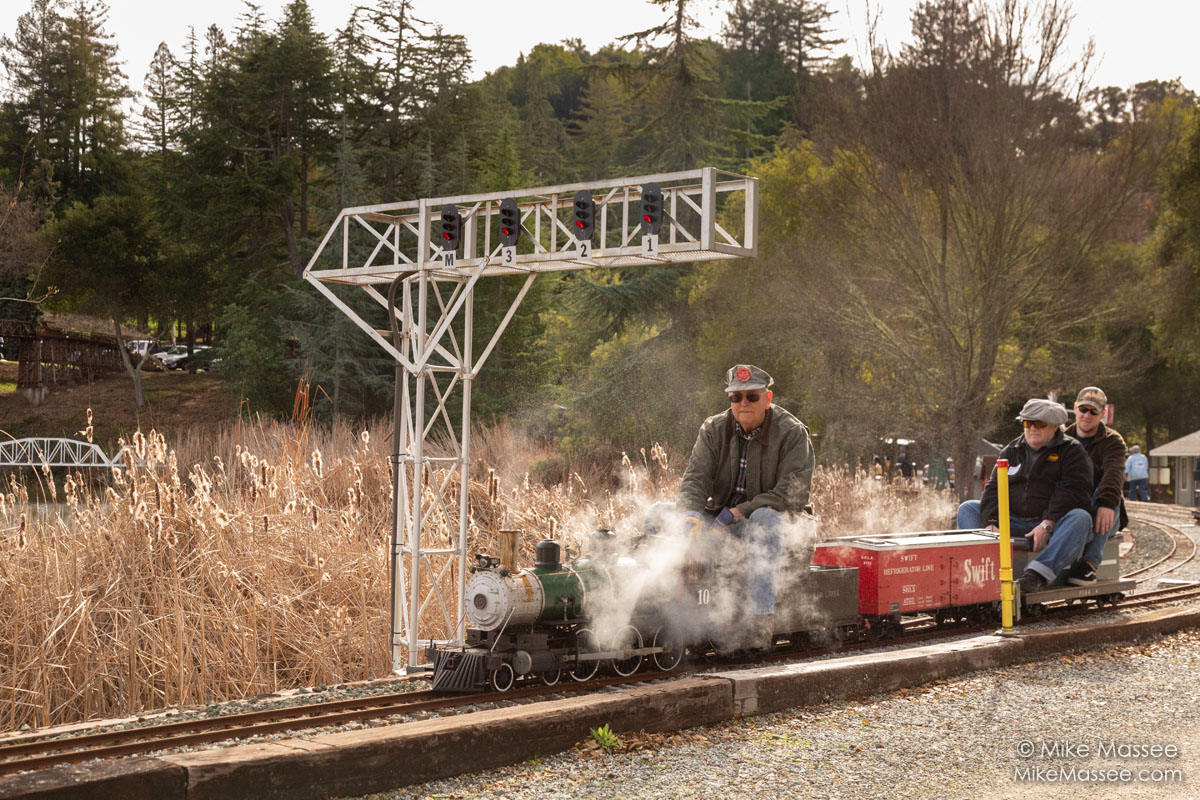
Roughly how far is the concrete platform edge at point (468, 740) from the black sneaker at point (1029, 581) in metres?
2.31

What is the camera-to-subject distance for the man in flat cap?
11.7 meters

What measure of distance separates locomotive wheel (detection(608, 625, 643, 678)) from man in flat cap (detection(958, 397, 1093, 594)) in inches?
187

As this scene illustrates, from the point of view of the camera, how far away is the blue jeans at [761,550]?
352 inches

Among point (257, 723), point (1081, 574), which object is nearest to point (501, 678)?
point (257, 723)

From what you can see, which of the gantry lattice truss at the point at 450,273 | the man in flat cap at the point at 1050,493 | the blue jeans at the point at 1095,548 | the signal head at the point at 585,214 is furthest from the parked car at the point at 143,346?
the blue jeans at the point at 1095,548

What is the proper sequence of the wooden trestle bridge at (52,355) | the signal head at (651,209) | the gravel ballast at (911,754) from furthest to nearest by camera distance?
1. the wooden trestle bridge at (52,355)
2. the signal head at (651,209)
3. the gravel ballast at (911,754)

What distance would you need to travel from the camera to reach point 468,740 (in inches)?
248

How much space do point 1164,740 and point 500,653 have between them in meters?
4.24

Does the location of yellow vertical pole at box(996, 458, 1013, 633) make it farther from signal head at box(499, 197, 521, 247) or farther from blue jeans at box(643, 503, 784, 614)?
signal head at box(499, 197, 521, 247)

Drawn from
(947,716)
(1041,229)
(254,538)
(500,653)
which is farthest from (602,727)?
(1041,229)

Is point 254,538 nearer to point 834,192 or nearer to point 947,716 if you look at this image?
point 947,716

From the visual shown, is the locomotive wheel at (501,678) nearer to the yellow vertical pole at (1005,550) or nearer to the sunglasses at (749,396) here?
the sunglasses at (749,396)

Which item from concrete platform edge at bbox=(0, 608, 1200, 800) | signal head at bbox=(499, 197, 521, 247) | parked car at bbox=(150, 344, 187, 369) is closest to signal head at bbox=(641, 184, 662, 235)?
signal head at bbox=(499, 197, 521, 247)

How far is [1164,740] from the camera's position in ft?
24.0
